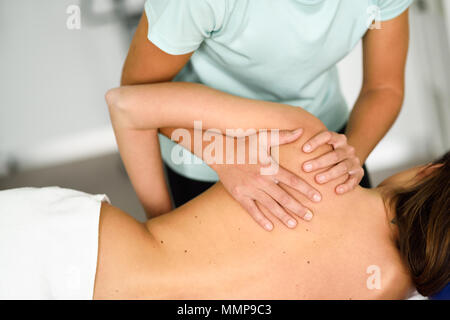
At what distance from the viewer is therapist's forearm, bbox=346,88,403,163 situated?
1.23 meters

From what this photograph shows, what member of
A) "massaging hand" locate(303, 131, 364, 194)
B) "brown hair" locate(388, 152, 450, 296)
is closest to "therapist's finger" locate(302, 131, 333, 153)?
"massaging hand" locate(303, 131, 364, 194)

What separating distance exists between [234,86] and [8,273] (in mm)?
665

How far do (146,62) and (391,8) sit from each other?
0.61m

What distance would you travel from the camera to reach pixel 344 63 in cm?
243

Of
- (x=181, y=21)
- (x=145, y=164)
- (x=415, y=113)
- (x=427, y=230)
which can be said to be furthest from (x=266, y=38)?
(x=415, y=113)

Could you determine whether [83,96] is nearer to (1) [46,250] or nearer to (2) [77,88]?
(2) [77,88]

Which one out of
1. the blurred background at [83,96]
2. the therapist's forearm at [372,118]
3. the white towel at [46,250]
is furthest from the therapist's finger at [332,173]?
the blurred background at [83,96]

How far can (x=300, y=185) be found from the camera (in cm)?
95

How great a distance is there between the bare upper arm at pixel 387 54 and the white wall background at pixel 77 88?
1098 millimetres

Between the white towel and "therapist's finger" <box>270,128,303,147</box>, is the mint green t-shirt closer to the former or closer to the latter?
"therapist's finger" <box>270,128,303,147</box>

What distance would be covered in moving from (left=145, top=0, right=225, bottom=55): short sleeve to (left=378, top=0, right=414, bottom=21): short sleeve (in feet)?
1.45

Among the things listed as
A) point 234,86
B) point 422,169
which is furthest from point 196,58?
point 422,169

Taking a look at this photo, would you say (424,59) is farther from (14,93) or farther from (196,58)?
(14,93)

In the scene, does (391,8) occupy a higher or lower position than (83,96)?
Answer: higher
